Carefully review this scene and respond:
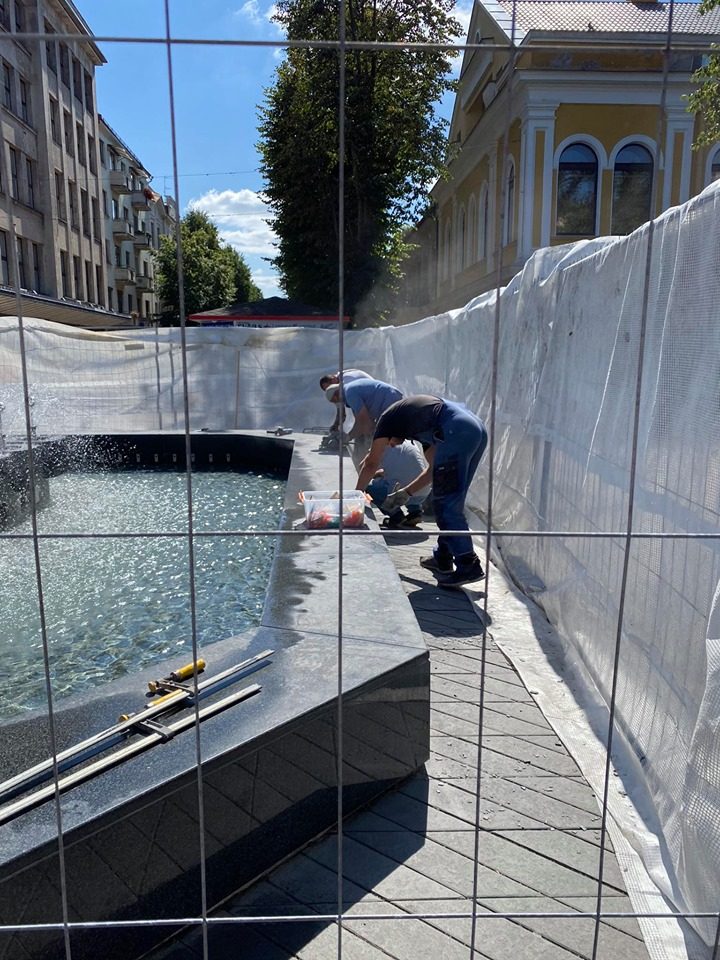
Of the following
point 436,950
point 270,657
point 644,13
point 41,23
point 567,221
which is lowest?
point 436,950

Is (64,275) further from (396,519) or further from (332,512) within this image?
(396,519)

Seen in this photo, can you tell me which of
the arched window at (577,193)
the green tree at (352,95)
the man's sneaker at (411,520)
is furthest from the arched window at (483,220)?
the green tree at (352,95)

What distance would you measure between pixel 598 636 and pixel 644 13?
98.8 inches

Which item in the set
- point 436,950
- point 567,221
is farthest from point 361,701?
point 567,221

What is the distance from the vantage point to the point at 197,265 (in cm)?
295

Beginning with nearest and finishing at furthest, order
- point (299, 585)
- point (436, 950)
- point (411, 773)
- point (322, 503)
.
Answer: point (436, 950) < point (411, 773) < point (299, 585) < point (322, 503)

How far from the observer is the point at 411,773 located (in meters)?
2.75

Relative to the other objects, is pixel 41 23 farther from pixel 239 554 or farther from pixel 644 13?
pixel 239 554

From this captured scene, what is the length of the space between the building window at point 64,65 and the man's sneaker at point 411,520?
5.31 meters

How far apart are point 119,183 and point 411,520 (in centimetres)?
520

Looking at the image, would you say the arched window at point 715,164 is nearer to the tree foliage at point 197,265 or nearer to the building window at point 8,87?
the tree foliage at point 197,265

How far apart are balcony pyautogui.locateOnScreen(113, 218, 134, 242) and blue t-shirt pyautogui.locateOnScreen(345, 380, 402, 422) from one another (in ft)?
15.9

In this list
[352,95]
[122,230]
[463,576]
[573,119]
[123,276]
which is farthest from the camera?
[573,119]

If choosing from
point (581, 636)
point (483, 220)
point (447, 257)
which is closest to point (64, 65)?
point (581, 636)
